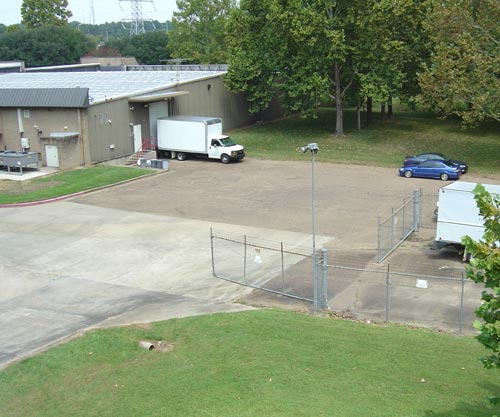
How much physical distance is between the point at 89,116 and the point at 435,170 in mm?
22878

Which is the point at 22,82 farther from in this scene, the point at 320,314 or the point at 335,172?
the point at 320,314

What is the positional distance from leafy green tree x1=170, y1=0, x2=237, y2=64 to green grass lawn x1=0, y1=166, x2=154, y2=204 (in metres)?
55.0

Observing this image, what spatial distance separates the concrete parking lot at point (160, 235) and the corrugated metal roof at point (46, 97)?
7311 mm

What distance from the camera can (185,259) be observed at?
2559cm

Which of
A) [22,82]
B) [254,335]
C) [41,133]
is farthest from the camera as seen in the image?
[22,82]

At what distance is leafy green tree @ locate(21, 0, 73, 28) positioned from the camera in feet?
472

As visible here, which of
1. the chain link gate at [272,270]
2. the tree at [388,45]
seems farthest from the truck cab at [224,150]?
the chain link gate at [272,270]

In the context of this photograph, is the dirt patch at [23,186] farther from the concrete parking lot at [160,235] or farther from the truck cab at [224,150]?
the truck cab at [224,150]

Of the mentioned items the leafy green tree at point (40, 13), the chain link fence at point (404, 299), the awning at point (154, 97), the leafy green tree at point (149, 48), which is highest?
the leafy green tree at point (40, 13)

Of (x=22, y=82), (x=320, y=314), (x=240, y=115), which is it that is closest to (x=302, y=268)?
(x=320, y=314)

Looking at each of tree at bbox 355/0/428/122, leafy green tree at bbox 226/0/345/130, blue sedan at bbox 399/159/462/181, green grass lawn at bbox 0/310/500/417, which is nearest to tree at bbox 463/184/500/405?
green grass lawn at bbox 0/310/500/417

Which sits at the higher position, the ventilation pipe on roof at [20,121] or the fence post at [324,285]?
the ventilation pipe on roof at [20,121]

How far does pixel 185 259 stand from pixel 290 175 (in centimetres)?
1763

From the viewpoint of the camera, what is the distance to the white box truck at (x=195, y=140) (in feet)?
152
